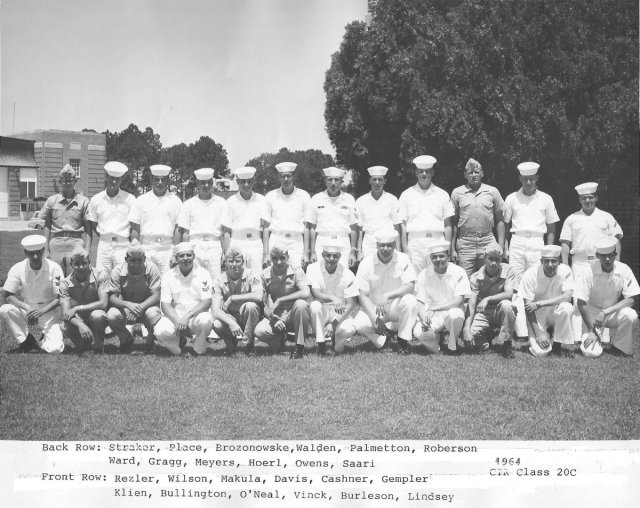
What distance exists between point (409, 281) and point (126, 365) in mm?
3017

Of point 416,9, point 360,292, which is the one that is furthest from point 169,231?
point 416,9

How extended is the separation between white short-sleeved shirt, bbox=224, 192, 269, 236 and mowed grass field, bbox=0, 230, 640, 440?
6.25ft

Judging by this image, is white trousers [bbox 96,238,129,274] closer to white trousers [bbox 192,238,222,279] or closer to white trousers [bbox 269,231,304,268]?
white trousers [bbox 192,238,222,279]

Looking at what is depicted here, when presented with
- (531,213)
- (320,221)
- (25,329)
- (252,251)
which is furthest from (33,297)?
(531,213)

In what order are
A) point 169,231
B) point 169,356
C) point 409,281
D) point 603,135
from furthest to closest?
point 603,135
point 169,231
point 409,281
point 169,356

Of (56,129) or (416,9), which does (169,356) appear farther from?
(416,9)

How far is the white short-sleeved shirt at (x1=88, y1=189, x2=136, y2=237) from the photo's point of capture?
24.4 ft

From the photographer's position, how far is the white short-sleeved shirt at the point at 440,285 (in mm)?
6922

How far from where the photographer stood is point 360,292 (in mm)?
7039

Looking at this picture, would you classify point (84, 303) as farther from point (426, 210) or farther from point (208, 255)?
point (426, 210)

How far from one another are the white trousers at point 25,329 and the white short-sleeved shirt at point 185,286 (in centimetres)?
122

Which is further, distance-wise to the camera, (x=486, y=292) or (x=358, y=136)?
(x=358, y=136)

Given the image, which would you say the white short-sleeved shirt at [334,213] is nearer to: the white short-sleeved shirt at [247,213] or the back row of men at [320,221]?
the back row of men at [320,221]

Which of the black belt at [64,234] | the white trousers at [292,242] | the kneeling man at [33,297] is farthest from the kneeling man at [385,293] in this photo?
the black belt at [64,234]
